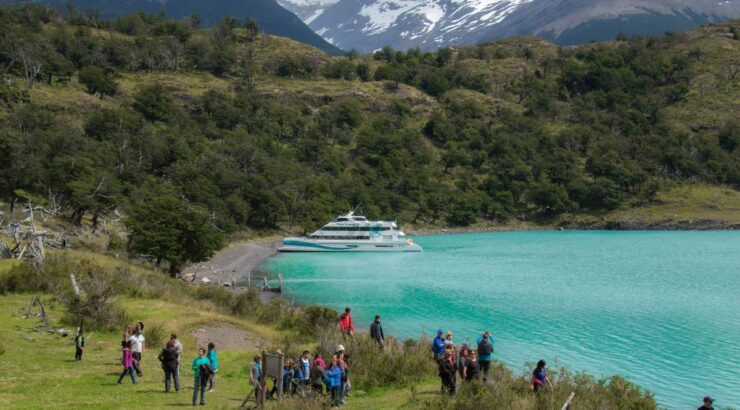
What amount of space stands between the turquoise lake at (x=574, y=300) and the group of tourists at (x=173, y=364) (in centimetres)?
1719

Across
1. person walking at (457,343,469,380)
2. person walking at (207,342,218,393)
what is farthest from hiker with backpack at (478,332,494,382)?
person walking at (207,342,218,393)

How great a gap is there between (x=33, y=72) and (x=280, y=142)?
2141 inches

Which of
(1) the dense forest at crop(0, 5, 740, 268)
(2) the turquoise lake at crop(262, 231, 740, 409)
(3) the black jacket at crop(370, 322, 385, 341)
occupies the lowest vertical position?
(2) the turquoise lake at crop(262, 231, 740, 409)

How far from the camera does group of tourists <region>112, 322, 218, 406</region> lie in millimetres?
19781

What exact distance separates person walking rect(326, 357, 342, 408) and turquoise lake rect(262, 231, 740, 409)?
551 inches

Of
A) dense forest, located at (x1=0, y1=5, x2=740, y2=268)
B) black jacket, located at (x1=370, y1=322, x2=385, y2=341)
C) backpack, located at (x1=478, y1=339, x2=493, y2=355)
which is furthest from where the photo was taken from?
dense forest, located at (x1=0, y1=5, x2=740, y2=268)

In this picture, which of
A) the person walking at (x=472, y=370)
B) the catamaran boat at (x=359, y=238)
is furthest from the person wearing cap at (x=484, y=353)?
the catamaran boat at (x=359, y=238)

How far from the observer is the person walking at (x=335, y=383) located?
20.5 metres

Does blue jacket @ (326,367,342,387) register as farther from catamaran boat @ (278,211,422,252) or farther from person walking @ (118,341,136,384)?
catamaran boat @ (278,211,422,252)

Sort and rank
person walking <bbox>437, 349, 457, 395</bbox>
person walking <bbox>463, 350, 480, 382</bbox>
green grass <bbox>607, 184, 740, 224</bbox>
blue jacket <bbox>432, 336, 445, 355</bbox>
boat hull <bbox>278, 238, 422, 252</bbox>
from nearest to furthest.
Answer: person walking <bbox>437, 349, 457, 395</bbox> → person walking <bbox>463, 350, 480, 382</bbox> → blue jacket <bbox>432, 336, 445, 355</bbox> → boat hull <bbox>278, 238, 422, 252</bbox> → green grass <bbox>607, 184, 740, 224</bbox>

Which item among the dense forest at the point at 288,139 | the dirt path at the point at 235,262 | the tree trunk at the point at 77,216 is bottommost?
the dirt path at the point at 235,262

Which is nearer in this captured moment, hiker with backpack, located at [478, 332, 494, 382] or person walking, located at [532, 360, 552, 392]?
person walking, located at [532, 360, 552, 392]

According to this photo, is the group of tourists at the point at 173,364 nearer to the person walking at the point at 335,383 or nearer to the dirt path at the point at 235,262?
the person walking at the point at 335,383

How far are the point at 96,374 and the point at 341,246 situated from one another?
270 ft
